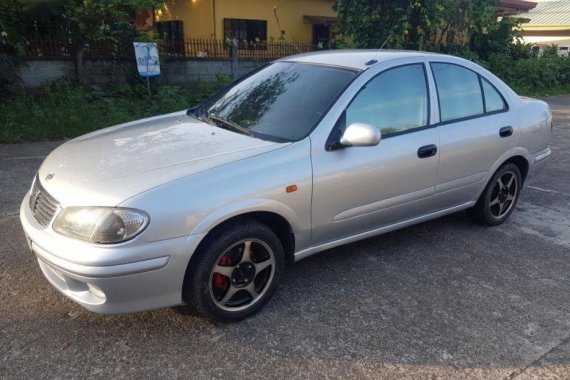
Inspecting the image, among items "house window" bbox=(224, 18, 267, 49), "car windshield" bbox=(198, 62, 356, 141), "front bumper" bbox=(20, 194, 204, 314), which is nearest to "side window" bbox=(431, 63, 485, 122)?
"car windshield" bbox=(198, 62, 356, 141)

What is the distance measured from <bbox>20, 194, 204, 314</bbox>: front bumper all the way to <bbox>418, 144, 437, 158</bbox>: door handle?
188 centimetres

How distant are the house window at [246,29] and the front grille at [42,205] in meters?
13.5

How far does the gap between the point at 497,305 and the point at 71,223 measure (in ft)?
8.91

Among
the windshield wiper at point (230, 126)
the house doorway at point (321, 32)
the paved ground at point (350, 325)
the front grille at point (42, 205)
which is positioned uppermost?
the house doorway at point (321, 32)

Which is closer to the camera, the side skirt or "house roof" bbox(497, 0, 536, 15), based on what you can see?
the side skirt

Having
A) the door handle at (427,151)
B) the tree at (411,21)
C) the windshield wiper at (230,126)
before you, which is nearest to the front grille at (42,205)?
the windshield wiper at (230,126)

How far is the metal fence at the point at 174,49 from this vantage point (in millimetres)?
9586

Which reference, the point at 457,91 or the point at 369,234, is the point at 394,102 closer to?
the point at 457,91

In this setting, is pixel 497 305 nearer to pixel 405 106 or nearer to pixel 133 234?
pixel 405 106

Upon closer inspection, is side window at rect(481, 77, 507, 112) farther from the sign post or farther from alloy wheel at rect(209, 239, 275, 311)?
the sign post

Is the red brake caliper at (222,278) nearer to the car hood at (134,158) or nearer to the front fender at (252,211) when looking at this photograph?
the front fender at (252,211)

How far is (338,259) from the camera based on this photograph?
3943 mm

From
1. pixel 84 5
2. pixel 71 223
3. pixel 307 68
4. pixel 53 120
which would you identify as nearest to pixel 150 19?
pixel 84 5

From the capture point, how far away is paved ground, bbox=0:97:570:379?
2674 millimetres
